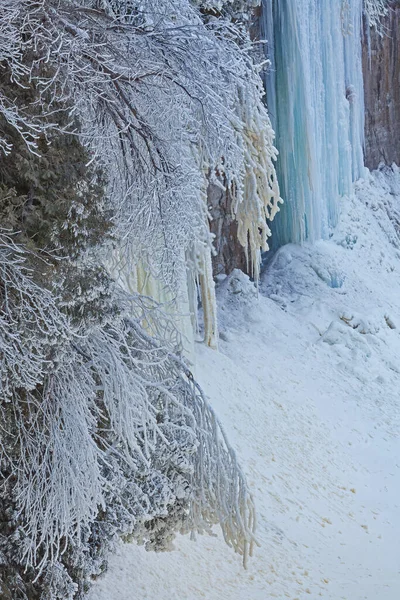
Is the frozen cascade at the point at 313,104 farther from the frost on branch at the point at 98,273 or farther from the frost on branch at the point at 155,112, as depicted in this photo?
the frost on branch at the point at 155,112

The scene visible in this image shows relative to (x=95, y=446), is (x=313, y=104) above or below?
above

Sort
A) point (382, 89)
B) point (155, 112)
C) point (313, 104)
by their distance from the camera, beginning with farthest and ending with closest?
point (382, 89)
point (313, 104)
point (155, 112)

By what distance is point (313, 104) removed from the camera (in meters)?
10.2

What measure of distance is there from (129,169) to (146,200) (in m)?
0.21

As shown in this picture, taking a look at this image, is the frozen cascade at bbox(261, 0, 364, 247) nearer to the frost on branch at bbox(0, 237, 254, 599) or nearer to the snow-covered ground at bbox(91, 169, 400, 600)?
the snow-covered ground at bbox(91, 169, 400, 600)

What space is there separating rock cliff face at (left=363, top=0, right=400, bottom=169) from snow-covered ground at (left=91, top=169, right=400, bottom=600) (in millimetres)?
1268

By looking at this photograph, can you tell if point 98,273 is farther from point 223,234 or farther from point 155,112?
point 223,234

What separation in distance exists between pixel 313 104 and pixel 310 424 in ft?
13.3

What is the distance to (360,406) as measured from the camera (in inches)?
348

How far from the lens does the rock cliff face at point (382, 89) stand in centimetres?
1261

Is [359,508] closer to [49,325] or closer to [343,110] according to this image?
[49,325]

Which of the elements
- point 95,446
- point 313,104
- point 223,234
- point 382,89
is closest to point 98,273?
point 95,446

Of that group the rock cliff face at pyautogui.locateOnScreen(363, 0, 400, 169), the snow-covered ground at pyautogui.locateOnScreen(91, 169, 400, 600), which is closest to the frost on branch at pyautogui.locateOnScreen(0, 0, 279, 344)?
the snow-covered ground at pyautogui.locateOnScreen(91, 169, 400, 600)

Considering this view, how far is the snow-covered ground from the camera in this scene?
5.91 m
